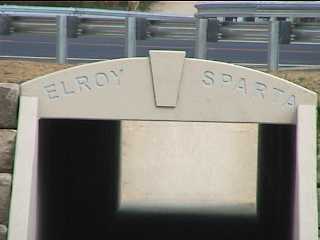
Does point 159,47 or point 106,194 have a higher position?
point 159,47

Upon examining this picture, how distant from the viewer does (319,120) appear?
39.2 feet

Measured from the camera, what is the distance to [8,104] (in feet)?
36.9

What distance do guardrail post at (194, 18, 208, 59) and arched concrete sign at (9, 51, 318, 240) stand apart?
3225 mm

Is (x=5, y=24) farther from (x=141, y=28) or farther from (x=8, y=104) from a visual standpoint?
(x=8, y=104)

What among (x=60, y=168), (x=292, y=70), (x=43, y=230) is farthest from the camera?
(x=60, y=168)

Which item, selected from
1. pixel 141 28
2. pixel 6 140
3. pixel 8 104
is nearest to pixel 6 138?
pixel 6 140

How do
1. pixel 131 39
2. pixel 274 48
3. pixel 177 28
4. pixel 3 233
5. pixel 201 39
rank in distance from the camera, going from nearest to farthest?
pixel 3 233
pixel 274 48
pixel 201 39
pixel 131 39
pixel 177 28

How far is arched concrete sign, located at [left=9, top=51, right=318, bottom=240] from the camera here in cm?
1109

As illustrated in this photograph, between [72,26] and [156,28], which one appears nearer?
[72,26]

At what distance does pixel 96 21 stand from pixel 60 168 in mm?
2516

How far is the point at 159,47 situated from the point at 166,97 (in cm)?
557

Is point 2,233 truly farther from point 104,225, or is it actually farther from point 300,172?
point 104,225

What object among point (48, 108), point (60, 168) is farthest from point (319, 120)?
point (60, 168)

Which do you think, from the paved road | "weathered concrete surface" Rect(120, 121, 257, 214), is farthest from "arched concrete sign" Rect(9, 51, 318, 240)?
"weathered concrete surface" Rect(120, 121, 257, 214)
